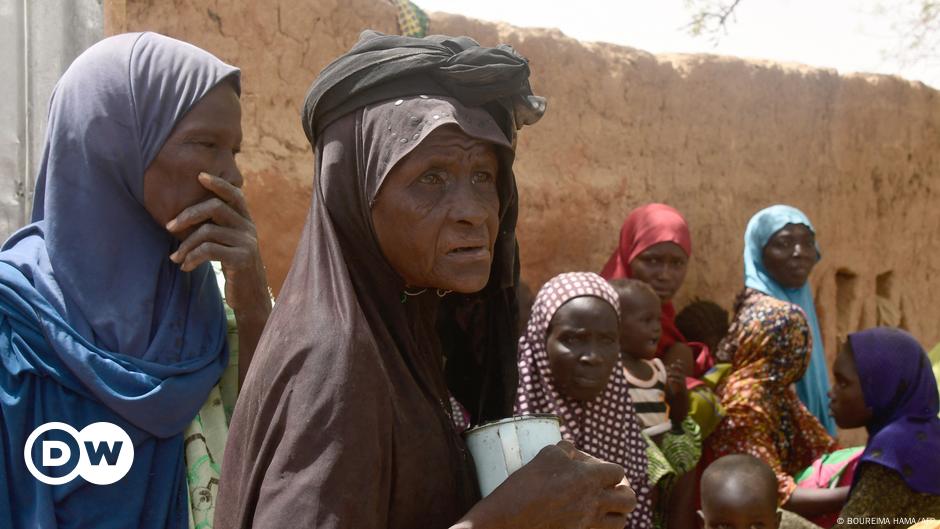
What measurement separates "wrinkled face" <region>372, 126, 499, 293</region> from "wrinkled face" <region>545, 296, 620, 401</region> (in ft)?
8.70

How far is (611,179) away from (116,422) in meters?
4.48

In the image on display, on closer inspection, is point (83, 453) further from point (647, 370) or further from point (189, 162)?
point (647, 370)

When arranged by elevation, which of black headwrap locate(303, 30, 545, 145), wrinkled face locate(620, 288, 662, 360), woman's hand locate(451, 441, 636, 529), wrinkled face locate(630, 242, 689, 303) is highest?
black headwrap locate(303, 30, 545, 145)

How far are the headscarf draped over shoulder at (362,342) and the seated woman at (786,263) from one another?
493 cm

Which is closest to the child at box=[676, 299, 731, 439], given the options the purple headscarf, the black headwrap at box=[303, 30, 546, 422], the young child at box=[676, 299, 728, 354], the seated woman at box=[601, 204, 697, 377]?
the young child at box=[676, 299, 728, 354]

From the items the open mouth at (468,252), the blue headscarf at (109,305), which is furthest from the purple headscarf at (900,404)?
the open mouth at (468,252)

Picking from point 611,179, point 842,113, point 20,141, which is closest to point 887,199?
point 842,113

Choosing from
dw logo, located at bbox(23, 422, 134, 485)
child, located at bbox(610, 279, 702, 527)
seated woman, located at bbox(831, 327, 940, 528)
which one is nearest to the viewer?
dw logo, located at bbox(23, 422, 134, 485)

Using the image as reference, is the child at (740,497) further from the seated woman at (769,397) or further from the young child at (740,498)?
the seated woman at (769,397)

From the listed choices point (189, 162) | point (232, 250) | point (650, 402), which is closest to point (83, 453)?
point (232, 250)

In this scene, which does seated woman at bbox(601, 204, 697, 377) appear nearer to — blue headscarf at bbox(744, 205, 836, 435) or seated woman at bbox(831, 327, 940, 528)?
blue headscarf at bbox(744, 205, 836, 435)

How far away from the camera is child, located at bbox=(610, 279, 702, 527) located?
197 inches

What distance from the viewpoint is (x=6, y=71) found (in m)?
4.19

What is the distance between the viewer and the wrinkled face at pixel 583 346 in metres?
4.61
